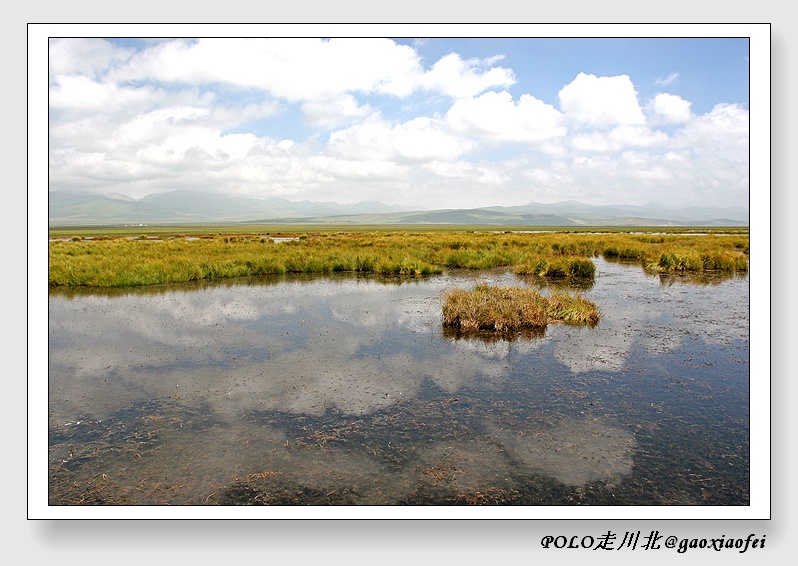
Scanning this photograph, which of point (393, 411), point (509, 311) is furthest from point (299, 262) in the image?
point (393, 411)

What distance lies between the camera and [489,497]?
247 inches

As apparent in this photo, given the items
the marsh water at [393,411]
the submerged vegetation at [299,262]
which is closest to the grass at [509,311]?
the marsh water at [393,411]

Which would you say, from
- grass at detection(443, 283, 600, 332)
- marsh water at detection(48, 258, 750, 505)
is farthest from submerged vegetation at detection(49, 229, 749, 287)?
grass at detection(443, 283, 600, 332)

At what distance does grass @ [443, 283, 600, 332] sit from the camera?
50.9ft

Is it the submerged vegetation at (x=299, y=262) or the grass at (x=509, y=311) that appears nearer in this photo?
the grass at (x=509, y=311)

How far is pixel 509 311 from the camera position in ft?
51.6

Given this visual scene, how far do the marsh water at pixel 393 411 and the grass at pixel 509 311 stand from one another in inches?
29.8

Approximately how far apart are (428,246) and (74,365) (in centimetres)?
3445

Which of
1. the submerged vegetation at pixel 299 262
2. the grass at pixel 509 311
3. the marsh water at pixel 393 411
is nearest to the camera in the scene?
the marsh water at pixel 393 411

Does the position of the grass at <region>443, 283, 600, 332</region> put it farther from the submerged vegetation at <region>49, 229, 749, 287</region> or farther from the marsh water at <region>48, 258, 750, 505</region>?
the submerged vegetation at <region>49, 229, 749, 287</region>

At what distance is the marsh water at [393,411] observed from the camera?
6547 millimetres

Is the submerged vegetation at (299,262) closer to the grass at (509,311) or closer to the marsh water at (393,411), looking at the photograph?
the marsh water at (393,411)

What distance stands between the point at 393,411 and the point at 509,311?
781cm
